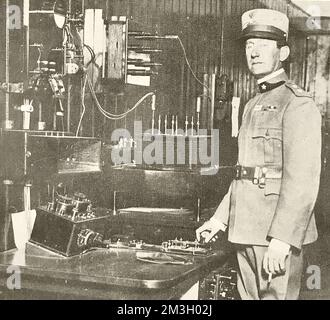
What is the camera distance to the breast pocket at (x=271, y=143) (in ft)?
7.48

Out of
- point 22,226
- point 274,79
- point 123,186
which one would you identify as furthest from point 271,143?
point 123,186

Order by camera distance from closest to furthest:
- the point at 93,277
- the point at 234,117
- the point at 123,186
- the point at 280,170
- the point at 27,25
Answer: the point at 93,277, the point at 280,170, the point at 27,25, the point at 123,186, the point at 234,117

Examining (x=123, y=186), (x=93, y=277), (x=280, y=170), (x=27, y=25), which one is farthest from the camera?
(x=123, y=186)

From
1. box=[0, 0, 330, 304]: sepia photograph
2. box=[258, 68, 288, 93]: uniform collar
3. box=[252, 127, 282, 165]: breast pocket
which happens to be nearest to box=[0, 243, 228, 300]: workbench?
box=[0, 0, 330, 304]: sepia photograph

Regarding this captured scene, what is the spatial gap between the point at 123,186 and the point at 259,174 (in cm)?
128

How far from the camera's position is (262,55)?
7.53 feet

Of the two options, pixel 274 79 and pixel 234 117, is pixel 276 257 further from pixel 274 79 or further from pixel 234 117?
pixel 234 117

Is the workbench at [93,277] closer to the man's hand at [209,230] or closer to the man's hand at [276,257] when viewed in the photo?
the man's hand at [209,230]

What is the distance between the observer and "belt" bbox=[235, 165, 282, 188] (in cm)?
229

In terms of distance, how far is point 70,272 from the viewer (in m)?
2.08

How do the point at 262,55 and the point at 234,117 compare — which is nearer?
the point at 262,55

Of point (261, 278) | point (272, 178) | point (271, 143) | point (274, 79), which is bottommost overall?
point (261, 278)
